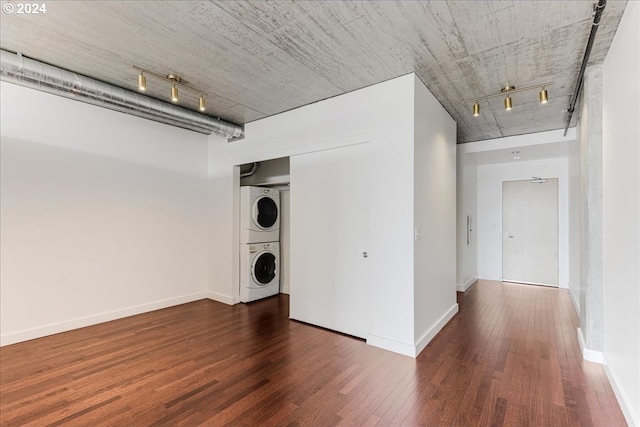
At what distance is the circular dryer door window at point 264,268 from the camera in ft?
16.5

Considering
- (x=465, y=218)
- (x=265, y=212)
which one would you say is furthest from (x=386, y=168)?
(x=465, y=218)

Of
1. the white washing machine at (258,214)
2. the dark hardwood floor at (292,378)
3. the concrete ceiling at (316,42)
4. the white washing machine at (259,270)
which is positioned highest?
the concrete ceiling at (316,42)

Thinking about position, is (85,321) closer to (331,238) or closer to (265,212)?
(265,212)

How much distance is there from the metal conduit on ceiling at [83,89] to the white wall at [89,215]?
397 millimetres

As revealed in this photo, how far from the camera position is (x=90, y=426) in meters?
1.98

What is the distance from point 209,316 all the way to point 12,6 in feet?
11.9

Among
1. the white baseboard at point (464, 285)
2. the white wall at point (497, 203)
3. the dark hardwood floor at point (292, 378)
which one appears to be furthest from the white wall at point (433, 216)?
the white wall at point (497, 203)

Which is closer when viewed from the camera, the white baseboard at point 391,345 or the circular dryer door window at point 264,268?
the white baseboard at point 391,345

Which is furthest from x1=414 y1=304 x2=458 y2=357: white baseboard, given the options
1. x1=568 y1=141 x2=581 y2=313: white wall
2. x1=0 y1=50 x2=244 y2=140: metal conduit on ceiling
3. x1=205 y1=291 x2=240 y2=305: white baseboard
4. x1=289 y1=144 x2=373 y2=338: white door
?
x1=0 y1=50 x2=244 y2=140: metal conduit on ceiling

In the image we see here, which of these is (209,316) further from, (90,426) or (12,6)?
(12,6)

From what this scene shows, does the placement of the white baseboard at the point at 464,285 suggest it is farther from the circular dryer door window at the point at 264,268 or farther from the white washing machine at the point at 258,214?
the white washing machine at the point at 258,214

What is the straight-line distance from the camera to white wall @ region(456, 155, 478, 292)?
5.84m

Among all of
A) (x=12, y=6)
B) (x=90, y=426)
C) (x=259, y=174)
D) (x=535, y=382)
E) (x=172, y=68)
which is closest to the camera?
(x=90, y=426)

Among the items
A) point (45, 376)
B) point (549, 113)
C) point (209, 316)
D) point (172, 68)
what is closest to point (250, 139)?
point (172, 68)
